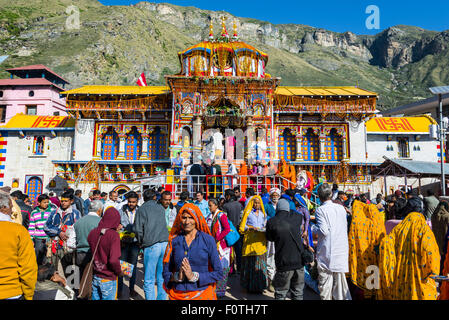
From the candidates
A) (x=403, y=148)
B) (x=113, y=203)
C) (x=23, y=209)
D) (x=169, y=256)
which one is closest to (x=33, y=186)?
(x=23, y=209)

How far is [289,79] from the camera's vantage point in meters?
85.9

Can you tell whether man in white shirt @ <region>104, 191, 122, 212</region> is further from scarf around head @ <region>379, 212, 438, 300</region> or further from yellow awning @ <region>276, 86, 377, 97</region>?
yellow awning @ <region>276, 86, 377, 97</region>

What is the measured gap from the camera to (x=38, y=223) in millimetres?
6348

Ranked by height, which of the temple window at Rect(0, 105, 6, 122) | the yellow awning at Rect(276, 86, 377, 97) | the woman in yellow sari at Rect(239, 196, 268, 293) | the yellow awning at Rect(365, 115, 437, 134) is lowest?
the woman in yellow sari at Rect(239, 196, 268, 293)

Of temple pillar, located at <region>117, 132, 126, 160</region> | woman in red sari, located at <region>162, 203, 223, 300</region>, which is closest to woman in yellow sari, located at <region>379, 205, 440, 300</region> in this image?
woman in red sari, located at <region>162, 203, 223, 300</region>

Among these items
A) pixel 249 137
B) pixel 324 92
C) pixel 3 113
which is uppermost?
pixel 3 113

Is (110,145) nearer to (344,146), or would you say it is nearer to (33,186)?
(33,186)

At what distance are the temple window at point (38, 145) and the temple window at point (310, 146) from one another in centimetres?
2107

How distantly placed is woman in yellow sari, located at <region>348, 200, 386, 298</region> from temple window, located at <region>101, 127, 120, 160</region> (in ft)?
66.1

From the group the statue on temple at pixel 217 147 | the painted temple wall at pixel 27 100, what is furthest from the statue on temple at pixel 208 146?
the painted temple wall at pixel 27 100

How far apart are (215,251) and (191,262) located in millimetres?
322

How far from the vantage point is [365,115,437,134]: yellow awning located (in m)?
23.4

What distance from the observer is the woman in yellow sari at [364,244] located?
530cm
